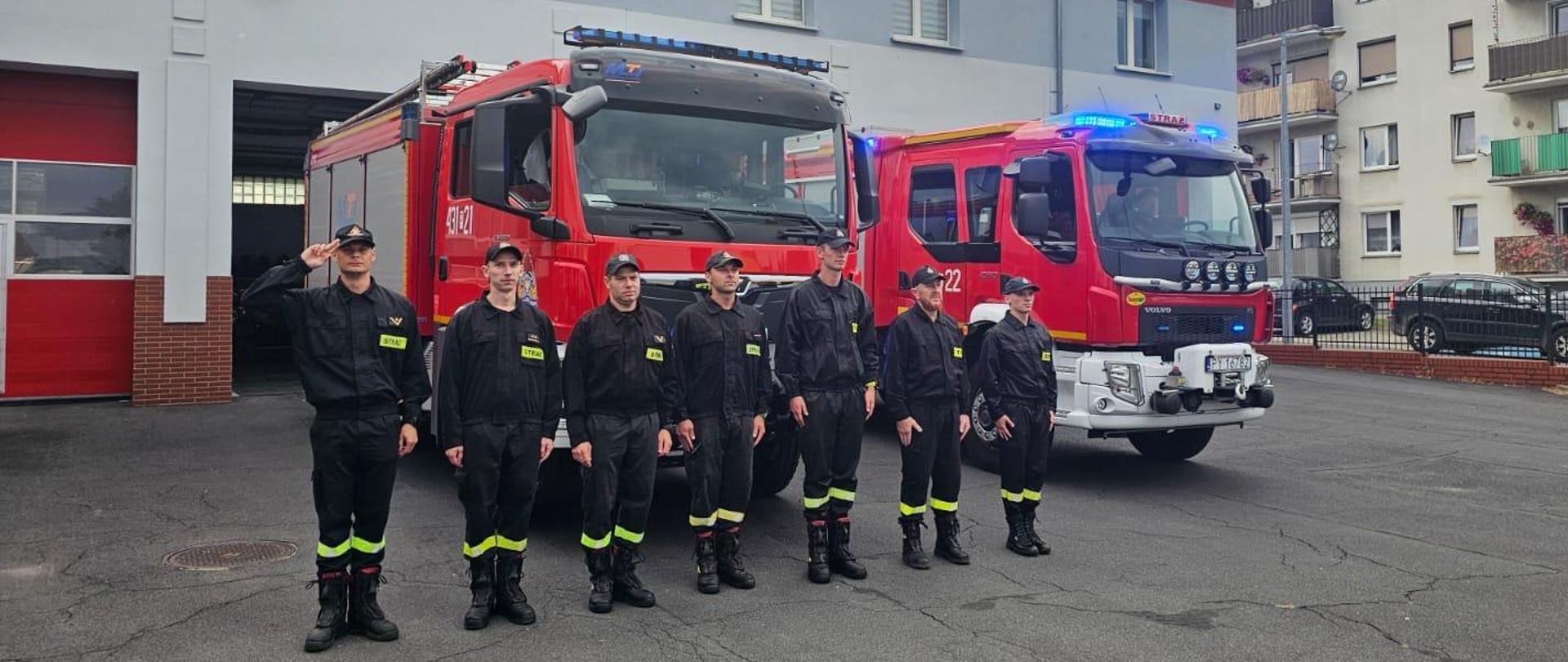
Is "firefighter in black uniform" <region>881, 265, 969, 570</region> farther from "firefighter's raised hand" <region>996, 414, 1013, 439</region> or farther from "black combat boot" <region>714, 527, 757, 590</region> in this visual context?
"black combat boot" <region>714, 527, 757, 590</region>

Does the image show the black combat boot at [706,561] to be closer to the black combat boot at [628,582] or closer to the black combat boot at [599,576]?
the black combat boot at [628,582]

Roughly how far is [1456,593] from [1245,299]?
3.77 metres

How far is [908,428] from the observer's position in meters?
6.39

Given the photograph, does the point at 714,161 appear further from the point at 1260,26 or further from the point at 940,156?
the point at 1260,26

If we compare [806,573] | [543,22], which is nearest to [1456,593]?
[806,573]

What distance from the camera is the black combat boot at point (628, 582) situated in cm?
555

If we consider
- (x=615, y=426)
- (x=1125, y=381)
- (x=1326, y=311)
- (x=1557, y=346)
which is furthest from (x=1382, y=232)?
(x=615, y=426)

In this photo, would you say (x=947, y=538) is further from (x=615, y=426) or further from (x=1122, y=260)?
(x=1122, y=260)

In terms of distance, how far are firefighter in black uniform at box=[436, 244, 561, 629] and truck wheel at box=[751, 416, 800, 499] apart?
2.29 meters

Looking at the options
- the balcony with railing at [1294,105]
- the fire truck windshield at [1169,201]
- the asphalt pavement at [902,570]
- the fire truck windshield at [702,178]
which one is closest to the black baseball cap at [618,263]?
the fire truck windshield at [702,178]

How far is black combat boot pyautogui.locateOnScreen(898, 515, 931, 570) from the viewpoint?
→ 639cm

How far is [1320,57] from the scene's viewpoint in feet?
124

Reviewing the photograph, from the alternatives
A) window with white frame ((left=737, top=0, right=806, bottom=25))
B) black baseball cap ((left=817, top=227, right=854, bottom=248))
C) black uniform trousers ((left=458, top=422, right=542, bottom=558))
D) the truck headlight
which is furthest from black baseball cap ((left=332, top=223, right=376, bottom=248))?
window with white frame ((left=737, top=0, right=806, bottom=25))

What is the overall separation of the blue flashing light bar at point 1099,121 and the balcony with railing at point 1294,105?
29.4 m
